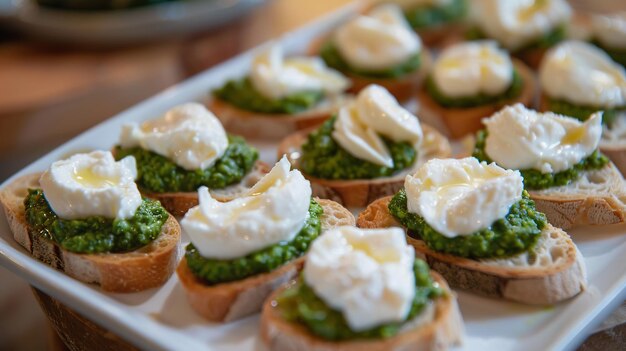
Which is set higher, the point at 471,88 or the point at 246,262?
the point at 246,262

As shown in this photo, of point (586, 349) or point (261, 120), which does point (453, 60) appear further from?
point (586, 349)

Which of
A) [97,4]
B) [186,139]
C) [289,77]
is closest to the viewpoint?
[186,139]

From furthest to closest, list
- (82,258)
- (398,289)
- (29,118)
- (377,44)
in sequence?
1. (29,118)
2. (377,44)
3. (82,258)
4. (398,289)

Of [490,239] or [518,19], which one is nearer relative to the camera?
[490,239]

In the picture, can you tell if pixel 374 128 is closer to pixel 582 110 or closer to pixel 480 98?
pixel 480 98

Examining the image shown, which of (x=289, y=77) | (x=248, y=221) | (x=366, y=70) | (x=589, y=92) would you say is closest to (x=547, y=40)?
(x=589, y=92)

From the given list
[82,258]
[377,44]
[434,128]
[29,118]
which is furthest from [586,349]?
[29,118]

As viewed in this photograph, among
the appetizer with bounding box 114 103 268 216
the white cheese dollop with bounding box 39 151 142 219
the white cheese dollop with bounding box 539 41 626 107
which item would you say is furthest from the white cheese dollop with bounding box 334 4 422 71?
the white cheese dollop with bounding box 39 151 142 219
